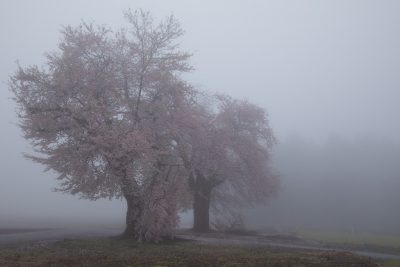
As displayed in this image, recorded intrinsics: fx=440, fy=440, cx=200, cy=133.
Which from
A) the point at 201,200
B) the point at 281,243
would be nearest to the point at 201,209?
the point at 201,200

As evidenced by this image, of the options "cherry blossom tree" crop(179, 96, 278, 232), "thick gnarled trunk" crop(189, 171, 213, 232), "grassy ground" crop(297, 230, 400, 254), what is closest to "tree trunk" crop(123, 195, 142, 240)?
"cherry blossom tree" crop(179, 96, 278, 232)

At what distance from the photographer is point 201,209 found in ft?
149

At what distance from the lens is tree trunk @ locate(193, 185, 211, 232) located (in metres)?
44.8

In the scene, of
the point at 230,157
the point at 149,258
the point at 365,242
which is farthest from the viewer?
the point at 230,157

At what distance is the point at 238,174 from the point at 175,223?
14656 millimetres

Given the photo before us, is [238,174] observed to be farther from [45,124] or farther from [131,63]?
[45,124]

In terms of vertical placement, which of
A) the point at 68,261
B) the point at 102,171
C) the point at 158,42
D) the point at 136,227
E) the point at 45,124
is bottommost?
the point at 68,261

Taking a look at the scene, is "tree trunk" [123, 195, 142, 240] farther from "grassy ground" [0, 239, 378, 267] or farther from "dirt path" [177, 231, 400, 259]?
"grassy ground" [0, 239, 378, 267]

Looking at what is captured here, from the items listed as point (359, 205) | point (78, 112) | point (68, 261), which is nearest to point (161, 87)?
point (78, 112)

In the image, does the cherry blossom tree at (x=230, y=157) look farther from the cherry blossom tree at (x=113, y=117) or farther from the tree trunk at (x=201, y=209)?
the cherry blossom tree at (x=113, y=117)

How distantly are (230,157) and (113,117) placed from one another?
643 inches

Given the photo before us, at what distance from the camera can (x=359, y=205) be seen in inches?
2795

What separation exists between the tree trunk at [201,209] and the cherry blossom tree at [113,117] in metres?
10.4

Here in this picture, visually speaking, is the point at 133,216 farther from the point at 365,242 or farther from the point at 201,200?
the point at 365,242
